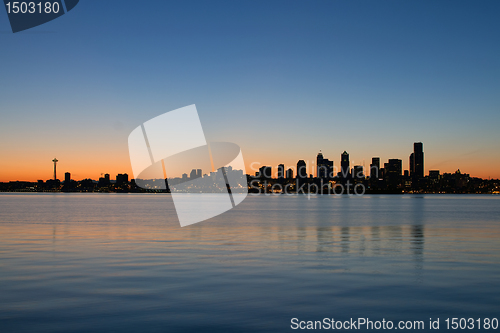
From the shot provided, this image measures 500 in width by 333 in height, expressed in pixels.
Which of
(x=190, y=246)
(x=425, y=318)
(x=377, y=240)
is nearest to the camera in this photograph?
(x=425, y=318)

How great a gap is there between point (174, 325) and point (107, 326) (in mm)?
1690

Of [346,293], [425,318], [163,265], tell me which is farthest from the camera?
[163,265]

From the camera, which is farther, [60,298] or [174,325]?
[60,298]

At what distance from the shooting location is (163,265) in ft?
70.6

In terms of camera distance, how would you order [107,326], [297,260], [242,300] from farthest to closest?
[297,260], [242,300], [107,326]

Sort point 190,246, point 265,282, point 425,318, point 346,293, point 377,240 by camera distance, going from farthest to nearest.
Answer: point 377,240 < point 190,246 < point 265,282 < point 346,293 < point 425,318

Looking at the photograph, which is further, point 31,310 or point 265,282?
point 265,282

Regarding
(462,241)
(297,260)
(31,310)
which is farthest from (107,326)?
(462,241)

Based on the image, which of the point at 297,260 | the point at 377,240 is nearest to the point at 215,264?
the point at 297,260

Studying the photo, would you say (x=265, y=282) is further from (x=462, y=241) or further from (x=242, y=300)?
(x=462, y=241)

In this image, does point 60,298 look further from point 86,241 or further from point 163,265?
point 86,241

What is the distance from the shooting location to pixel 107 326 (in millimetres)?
11695

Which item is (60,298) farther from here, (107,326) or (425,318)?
(425,318)

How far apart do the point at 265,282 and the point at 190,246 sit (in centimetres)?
1304
